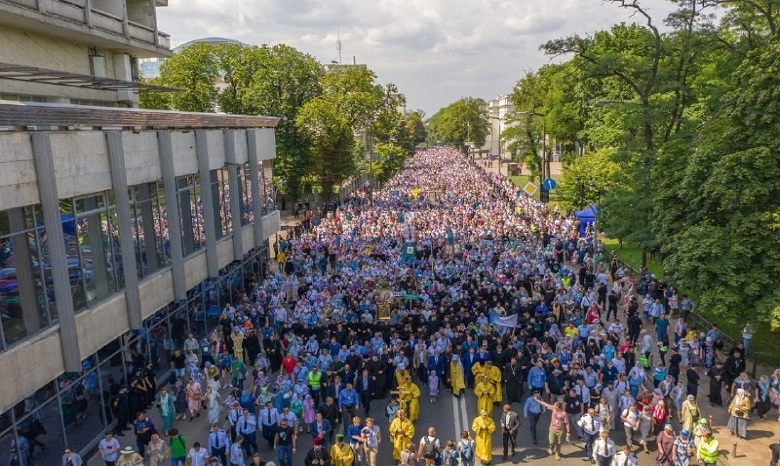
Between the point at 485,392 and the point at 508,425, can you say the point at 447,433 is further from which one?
the point at 508,425

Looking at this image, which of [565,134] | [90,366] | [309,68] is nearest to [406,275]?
[90,366]

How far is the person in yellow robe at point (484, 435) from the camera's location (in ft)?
40.4

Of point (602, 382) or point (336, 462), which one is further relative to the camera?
point (602, 382)

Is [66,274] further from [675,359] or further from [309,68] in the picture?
[309,68]

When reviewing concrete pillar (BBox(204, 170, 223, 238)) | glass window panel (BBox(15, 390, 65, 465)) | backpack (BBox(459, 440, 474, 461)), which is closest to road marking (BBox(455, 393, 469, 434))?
backpack (BBox(459, 440, 474, 461))

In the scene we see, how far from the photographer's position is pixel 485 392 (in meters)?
14.0

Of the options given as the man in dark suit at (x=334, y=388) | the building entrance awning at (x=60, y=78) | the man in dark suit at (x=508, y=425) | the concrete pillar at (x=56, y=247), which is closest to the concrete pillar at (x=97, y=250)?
the concrete pillar at (x=56, y=247)

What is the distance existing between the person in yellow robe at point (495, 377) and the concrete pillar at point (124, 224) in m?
8.60

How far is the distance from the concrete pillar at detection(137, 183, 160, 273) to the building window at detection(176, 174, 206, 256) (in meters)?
1.85

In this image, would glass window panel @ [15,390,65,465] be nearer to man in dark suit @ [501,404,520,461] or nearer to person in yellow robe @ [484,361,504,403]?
man in dark suit @ [501,404,520,461]

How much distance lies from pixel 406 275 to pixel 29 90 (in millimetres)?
14571

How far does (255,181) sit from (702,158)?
53.0 feet

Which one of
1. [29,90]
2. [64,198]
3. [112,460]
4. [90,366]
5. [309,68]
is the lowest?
[112,460]

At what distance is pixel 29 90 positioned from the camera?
19.3m
